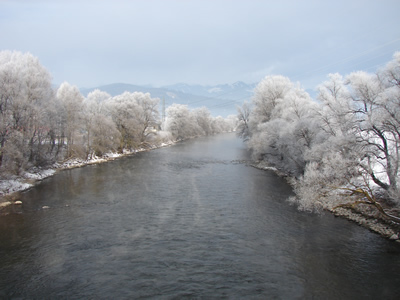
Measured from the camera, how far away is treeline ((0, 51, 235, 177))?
31000 mm

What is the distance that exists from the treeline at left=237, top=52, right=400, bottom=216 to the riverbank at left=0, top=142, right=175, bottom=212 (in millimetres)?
26418

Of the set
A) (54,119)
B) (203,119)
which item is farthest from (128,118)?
(203,119)

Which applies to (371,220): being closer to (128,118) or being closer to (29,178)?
(29,178)

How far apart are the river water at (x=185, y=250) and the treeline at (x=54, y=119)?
8.38m

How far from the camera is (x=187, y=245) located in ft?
58.1

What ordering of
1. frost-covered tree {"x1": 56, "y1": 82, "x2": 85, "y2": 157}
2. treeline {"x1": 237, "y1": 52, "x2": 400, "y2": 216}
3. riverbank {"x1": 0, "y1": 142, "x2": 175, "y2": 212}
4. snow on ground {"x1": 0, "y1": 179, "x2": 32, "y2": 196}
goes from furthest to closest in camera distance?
frost-covered tree {"x1": 56, "y1": 82, "x2": 85, "y2": 157} < snow on ground {"x1": 0, "y1": 179, "x2": 32, "y2": 196} < riverbank {"x1": 0, "y1": 142, "x2": 175, "y2": 212} < treeline {"x1": 237, "y1": 52, "x2": 400, "y2": 216}

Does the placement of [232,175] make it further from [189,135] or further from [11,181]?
[189,135]

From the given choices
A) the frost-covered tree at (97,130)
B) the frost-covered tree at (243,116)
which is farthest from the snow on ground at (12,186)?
the frost-covered tree at (243,116)

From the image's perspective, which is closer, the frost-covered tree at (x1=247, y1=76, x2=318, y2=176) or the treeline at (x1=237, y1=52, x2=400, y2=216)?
the treeline at (x1=237, y1=52, x2=400, y2=216)

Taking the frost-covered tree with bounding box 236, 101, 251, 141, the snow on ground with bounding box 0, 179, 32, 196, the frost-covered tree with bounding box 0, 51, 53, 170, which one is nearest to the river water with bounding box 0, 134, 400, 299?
the snow on ground with bounding box 0, 179, 32, 196

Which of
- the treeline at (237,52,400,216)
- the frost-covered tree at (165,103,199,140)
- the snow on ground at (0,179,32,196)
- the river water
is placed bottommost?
the river water

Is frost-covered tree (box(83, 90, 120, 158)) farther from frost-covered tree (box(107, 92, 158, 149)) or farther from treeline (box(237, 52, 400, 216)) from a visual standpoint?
treeline (box(237, 52, 400, 216))

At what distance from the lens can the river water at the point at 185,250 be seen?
13.5 metres

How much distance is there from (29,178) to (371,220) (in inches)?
1392
